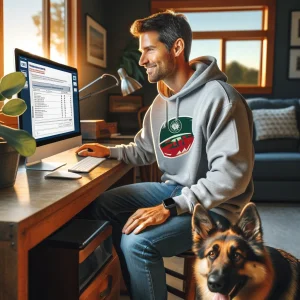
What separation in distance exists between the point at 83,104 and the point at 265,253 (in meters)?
3.29

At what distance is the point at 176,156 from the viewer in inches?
60.6

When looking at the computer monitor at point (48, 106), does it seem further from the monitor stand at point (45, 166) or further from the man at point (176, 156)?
the man at point (176, 156)

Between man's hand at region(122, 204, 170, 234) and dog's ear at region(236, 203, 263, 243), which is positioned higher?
dog's ear at region(236, 203, 263, 243)

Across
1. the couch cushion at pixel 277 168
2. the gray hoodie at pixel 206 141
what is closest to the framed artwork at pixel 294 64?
the couch cushion at pixel 277 168

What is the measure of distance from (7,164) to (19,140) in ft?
A: 0.52

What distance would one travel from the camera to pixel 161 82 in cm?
176

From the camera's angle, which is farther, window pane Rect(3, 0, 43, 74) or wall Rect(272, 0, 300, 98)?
wall Rect(272, 0, 300, 98)

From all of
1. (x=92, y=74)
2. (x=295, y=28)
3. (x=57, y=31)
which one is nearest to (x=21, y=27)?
(x=57, y=31)

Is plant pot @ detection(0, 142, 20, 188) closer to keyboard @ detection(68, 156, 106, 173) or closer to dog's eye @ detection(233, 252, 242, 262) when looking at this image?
keyboard @ detection(68, 156, 106, 173)

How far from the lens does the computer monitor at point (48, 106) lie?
1.42 metres

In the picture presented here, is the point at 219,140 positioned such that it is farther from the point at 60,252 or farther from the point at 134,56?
the point at 134,56

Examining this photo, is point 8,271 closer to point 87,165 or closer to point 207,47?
point 87,165

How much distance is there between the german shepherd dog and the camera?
2.37 ft

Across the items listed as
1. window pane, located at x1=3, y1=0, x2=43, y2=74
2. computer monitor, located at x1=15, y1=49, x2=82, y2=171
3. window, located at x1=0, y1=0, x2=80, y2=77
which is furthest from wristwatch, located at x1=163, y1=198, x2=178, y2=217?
window pane, located at x1=3, y1=0, x2=43, y2=74
